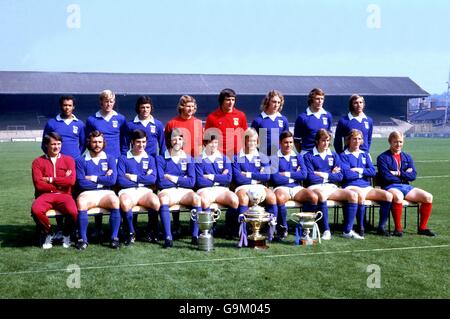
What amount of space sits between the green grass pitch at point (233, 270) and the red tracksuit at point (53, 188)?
437 millimetres

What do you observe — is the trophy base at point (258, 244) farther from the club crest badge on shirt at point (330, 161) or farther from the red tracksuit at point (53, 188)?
the red tracksuit at point (53, 188)

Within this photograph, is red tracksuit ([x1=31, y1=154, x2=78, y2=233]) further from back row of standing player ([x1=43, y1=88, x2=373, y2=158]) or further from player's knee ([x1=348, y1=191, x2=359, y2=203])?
player's knee ([x1=348, y1=191, x2=359, y2=203])

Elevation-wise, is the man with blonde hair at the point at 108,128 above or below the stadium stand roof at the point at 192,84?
below

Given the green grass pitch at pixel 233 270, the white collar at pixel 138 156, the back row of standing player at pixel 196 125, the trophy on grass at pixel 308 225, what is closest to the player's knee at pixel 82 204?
the green grass pitch at pixel 233 270

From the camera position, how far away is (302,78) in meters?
58.1

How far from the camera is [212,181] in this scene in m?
6.79

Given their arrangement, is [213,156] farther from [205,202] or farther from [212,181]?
[205,202]

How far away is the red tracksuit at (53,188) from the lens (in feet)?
20.1

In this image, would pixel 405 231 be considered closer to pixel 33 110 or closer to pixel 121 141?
pixel 121 141

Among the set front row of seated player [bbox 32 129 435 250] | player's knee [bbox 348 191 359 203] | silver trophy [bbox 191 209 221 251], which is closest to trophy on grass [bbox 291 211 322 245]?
front row of seated player [bbox 32 129 435 250]

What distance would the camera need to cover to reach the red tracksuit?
613 cm

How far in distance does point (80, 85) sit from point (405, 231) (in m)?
46.3

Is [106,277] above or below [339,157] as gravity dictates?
below
